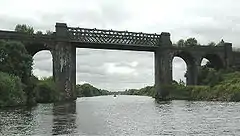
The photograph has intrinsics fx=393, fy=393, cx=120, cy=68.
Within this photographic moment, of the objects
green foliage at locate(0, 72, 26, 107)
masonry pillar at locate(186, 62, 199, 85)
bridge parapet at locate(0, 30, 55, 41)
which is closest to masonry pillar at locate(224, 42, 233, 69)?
masonry pillar at locate(186, 62, 199, 85)

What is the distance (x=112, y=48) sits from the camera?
91250 mm

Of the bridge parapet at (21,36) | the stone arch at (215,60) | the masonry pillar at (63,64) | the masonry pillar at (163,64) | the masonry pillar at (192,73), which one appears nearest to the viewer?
the bridge parapet at (21,36)

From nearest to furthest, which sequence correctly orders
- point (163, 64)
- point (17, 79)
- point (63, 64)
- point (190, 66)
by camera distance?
point (17, 79), point (63, 64), point (163, 64), point (190, 66)

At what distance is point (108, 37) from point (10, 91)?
3647 cm

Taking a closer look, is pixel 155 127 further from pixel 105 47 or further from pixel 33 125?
pixel 105 47

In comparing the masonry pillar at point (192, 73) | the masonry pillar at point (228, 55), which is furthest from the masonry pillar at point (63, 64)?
the masonry pillar at point (228, 55)

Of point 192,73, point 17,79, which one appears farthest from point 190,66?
point 17,79

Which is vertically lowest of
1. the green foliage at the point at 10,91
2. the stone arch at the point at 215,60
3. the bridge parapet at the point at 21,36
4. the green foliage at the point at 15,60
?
the green foliage at the point at 10,91

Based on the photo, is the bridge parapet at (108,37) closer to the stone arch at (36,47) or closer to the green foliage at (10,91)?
the stone arch at (36,47)

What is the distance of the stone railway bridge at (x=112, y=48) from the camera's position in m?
82.8

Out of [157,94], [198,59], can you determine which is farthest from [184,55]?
[157,94]

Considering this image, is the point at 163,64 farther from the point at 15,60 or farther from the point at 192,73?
the point at 15,60

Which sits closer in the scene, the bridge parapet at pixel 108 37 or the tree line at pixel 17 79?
the tree line at pixel 17 79

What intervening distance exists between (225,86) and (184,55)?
25.6 m
